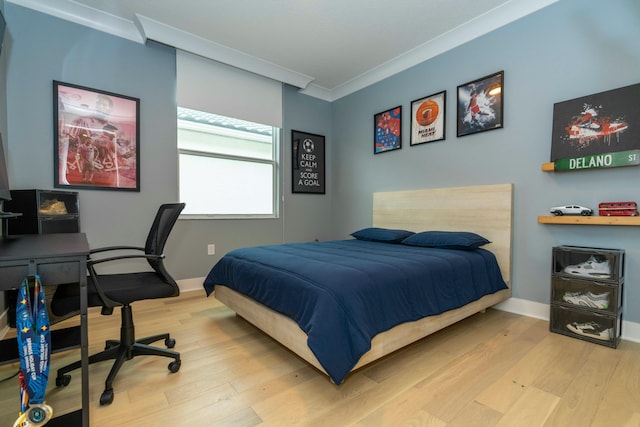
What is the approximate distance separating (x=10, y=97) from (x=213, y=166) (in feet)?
5.81

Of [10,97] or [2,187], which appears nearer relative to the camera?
[2,187]

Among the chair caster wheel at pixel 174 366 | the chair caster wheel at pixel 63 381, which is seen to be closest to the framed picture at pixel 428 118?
the chair caster wheel at pixel 174 366

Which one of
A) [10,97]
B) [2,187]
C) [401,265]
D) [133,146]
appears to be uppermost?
[10,97]

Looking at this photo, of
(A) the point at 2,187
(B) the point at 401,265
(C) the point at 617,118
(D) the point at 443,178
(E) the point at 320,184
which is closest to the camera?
(A) the point at 2,187

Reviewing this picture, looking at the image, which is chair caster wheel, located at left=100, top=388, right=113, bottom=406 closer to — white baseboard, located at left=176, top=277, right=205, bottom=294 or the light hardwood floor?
the light hardwood floor

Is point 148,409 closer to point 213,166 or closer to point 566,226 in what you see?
point 213,166

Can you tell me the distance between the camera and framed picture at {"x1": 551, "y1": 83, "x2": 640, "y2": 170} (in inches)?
80.8

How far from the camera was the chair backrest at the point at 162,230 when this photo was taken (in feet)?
5.95

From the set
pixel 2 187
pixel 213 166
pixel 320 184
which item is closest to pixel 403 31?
pixel 320 184

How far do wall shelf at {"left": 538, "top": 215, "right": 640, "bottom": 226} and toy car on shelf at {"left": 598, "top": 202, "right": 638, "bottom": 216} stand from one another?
62 mm

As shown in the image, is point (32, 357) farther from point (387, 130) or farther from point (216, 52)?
point (387, 130)

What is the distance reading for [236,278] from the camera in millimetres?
2301

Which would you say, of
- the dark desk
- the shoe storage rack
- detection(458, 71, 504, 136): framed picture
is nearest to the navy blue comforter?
the shoe storage rack

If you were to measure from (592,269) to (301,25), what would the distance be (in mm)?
3168
